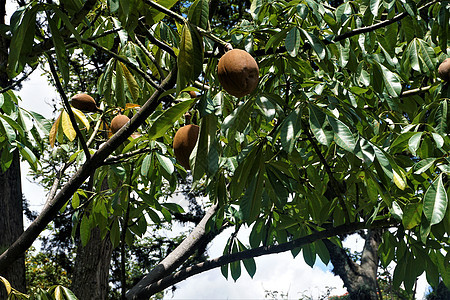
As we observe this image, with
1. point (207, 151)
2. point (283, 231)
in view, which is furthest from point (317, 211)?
point (207, 151)

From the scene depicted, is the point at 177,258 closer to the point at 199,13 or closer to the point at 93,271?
the point at 93,271

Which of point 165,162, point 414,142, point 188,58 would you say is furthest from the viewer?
point 165,162

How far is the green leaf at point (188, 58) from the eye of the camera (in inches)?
38.3

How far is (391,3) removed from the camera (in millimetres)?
1534

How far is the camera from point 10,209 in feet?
7.63

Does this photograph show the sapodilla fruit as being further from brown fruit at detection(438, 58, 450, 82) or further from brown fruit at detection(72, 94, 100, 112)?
brown fruit at detection(438, 58, 450, 82)

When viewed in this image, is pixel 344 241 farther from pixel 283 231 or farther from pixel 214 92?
pixel 214 92

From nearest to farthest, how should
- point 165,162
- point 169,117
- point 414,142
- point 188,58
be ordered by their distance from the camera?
point 188,58
point 169,117
point 414,142
point 165,162

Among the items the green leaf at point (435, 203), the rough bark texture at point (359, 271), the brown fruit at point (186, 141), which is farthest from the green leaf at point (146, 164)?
the rough bark texture at point (359, 271)

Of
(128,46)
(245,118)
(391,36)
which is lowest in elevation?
(245,118)

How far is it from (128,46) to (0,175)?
0.88 metres

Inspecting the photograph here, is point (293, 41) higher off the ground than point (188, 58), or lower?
higher

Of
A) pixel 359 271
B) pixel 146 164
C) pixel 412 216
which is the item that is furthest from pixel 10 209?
pixel 359 271

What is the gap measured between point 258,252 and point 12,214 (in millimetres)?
1163
